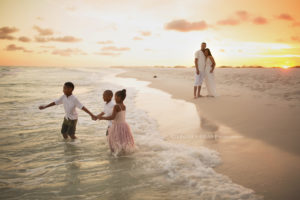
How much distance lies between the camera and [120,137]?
443 centimetres

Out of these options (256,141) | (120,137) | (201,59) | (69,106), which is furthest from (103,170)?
(201,59)

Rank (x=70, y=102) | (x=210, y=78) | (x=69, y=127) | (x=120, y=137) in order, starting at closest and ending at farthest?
(x=120, y=137) → (x=70, y=102) → (x=69, y=127) → (x=210, y=78)

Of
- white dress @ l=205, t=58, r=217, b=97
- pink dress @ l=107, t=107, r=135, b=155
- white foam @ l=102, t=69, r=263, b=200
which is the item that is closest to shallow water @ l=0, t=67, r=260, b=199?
white foam @ l=102, t=69, r=263, b=200

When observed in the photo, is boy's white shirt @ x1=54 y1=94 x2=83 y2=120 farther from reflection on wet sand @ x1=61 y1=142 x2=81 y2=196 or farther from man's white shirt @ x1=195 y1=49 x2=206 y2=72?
man's white shirt @ x1=195 y1=49 x2=206 y2=72

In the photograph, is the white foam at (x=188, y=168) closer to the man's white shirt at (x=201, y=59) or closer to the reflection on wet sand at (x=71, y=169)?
the reflection on wet sand at (x=71, y=169)

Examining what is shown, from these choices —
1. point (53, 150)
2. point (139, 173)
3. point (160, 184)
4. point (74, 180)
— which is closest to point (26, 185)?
point (74, 180)

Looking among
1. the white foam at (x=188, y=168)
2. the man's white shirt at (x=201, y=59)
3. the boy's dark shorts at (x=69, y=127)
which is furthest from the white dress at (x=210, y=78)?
the boy's dark shorts at (x=69, y=127)

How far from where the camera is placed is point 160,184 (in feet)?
10.5

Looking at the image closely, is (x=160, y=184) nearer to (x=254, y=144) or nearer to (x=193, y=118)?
(x=254, y=144)

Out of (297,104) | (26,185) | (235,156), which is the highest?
(297,104)

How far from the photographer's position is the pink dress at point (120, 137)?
438cm

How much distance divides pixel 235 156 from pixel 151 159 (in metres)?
1.59

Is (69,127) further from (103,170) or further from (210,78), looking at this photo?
(210,78)

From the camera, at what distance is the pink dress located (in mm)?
4375
